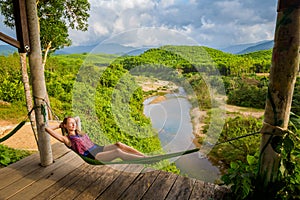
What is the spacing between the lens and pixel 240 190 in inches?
48.2

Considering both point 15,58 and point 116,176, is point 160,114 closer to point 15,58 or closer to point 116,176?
point 116,176

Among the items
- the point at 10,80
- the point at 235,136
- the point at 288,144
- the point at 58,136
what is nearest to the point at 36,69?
the point at 58,136

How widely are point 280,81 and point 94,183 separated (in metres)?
1.42

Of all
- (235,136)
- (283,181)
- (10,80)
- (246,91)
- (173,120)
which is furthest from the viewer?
(246,91)

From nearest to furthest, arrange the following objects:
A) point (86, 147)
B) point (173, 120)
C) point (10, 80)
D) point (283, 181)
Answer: point (283, 181), point (86, 147), point (173, 120), point (10, 80)

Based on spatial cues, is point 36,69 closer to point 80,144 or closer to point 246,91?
point 80,144

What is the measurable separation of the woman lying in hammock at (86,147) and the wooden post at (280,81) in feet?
2.69

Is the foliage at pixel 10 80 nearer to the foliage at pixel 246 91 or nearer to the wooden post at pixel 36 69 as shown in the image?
the wooden post at pixel 36 69

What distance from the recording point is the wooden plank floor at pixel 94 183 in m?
1.47

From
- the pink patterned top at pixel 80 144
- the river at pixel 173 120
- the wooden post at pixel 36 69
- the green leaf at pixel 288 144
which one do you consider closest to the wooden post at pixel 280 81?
the green leaf at pixel 288 144

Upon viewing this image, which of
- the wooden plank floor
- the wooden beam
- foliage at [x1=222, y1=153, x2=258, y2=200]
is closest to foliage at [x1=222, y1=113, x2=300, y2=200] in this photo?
foliage at [x1=222, y1=153, x2=258, y2=200]

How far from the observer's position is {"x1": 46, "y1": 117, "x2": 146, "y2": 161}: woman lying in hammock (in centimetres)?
161

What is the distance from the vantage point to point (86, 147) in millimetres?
1734

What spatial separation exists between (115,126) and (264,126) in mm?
4132
